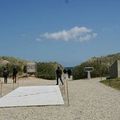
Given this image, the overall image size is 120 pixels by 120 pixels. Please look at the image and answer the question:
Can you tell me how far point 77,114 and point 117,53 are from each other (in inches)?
1987

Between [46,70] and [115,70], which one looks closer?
[115,70]

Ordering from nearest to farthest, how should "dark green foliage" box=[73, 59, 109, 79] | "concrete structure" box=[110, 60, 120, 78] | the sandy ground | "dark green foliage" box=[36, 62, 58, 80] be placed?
the sandy ground < "concrete structure" box=[110, 60, 120, 78] < "dark green foliage" box=[73, 59, 109, 79] < "dark green foliage" box=[36, 62, 58, 80]

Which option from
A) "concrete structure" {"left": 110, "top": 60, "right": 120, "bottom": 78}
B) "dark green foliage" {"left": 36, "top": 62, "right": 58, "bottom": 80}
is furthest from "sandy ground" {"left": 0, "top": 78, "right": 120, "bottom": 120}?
"dark green foliage" {"left": 36, "top": 62, "right": 58, "bottom": 80}

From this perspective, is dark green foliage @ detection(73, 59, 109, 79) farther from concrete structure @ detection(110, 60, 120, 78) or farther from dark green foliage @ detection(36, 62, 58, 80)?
concrete structure @ detection(110, 60, 120, 78)

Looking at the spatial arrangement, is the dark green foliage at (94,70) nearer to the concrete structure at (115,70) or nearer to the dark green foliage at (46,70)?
the dark green foliage at (46,70)

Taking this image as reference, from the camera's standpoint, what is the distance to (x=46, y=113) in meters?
17.7

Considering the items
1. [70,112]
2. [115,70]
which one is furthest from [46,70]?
[70,112]

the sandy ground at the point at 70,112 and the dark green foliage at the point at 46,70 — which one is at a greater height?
the dark green foliage at the point at 46,70

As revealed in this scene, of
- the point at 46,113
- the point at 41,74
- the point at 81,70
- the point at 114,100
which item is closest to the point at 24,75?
the point at 41,74

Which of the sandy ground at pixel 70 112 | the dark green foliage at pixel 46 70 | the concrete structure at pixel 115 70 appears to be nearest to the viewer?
the sandy ground at pixel 70 112

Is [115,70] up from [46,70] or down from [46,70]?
down

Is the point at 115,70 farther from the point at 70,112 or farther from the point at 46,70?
the point at 70,112

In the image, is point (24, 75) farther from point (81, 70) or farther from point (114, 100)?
point (114, 100)

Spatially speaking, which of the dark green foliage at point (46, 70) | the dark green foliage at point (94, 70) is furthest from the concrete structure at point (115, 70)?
the dark green foliage at point (46, 70)
